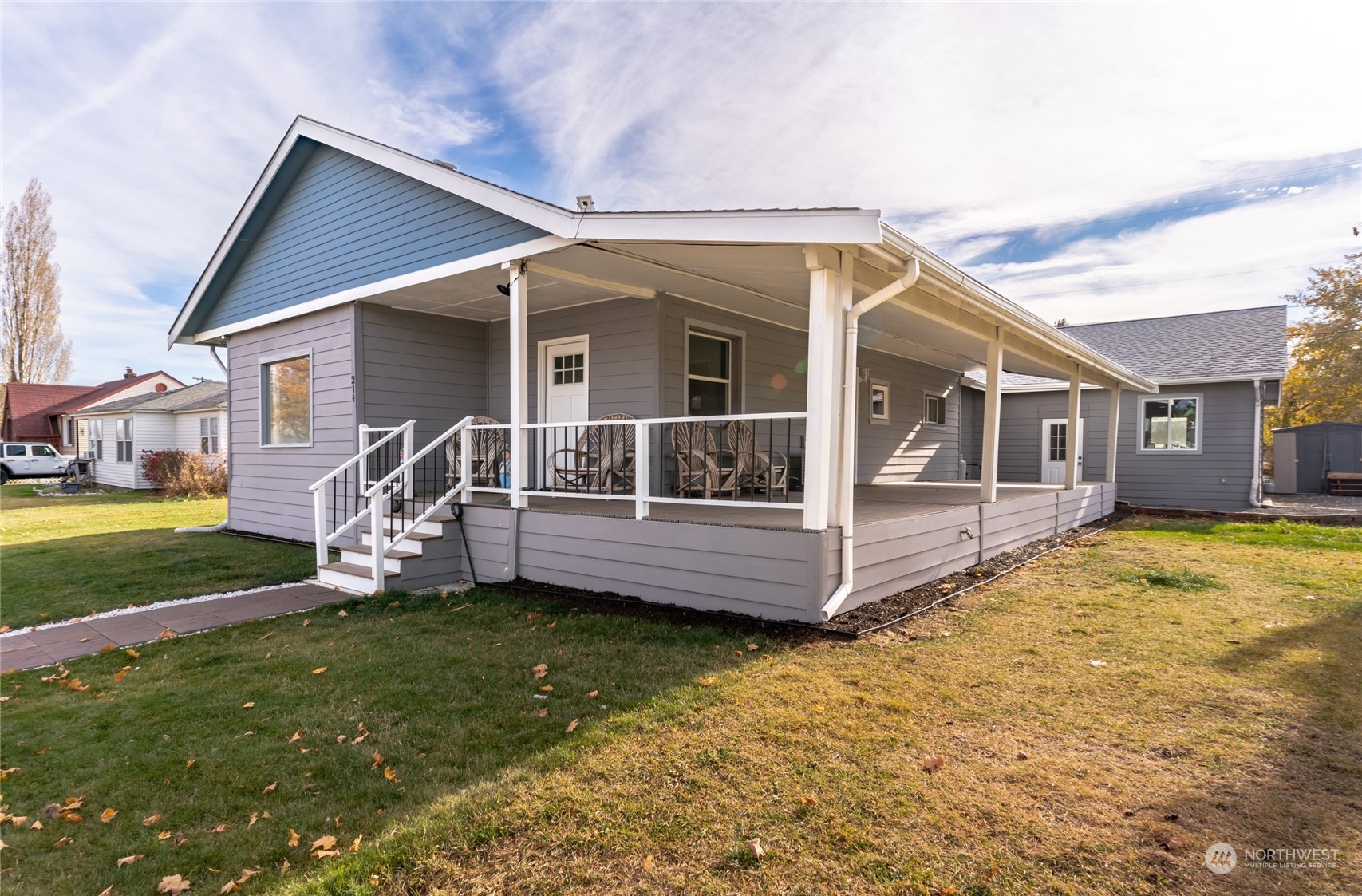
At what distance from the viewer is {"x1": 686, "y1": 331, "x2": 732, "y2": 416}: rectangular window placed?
305 inches

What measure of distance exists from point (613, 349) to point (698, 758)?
5.50 meters

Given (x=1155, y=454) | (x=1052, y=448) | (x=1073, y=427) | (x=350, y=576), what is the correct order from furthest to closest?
1. (x=1052, y=448)
2. (x=1155, y=454)
3. (x=1073, y=427)
4. (x=350, y=576)

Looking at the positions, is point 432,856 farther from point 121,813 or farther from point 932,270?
point 932,270

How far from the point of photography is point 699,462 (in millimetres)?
6086

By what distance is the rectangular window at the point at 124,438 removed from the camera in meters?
21.1

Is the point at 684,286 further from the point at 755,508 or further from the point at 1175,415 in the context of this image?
the point at 1175,415

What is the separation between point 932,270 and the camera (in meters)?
5.02

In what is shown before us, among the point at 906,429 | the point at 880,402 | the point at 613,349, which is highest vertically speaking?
the point at 613,349

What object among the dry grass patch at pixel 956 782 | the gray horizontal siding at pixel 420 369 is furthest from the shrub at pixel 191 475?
the dry grass patch at pixel 956 782

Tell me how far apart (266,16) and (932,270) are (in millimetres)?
9215

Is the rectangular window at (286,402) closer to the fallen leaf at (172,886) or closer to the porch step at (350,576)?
the porch step at (350,576)

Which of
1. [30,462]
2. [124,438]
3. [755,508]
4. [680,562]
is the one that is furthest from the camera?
[30,462]

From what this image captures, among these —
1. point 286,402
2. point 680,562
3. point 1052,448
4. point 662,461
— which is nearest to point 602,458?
point 662,461

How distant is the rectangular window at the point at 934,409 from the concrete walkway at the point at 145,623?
36.5 ft
